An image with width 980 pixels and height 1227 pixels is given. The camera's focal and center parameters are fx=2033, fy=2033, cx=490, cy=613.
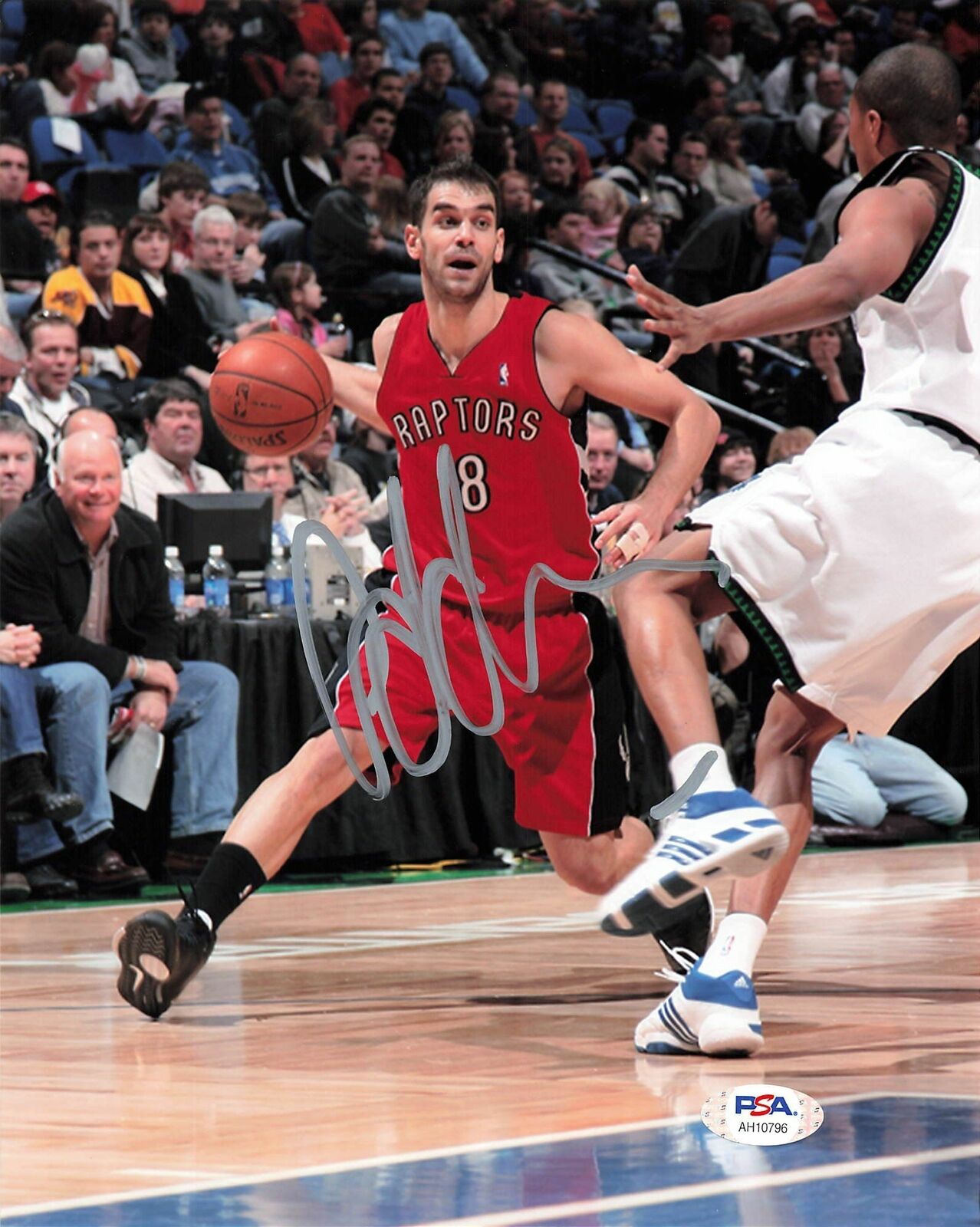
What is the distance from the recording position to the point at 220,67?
12531mm

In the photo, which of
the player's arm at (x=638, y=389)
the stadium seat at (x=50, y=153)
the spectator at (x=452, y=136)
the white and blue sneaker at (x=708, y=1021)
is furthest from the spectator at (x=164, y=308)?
the white and blue sneaker at (x=708, y=1021)

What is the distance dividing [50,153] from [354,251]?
5.89 ft

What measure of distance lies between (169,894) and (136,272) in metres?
3.87

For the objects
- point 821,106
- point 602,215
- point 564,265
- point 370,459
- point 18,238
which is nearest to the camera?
point 370,459

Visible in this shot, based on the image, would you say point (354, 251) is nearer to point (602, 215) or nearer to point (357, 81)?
point (357, 81)

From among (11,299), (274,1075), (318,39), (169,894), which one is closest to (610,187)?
(318,39)

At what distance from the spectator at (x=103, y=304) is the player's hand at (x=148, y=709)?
2674mm

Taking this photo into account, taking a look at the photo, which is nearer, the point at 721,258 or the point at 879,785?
the point at 879,785

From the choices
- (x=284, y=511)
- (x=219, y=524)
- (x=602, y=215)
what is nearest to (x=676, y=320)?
(x=219, y=524)

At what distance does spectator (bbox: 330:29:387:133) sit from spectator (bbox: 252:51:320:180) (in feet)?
0.83

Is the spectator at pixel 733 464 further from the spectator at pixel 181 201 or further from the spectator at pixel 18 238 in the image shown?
the spectator at pixel 18 238

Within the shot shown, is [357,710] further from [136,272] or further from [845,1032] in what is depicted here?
[136,272]

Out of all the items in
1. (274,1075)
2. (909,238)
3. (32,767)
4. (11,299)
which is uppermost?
(909,238)

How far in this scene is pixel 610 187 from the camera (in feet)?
43.2
